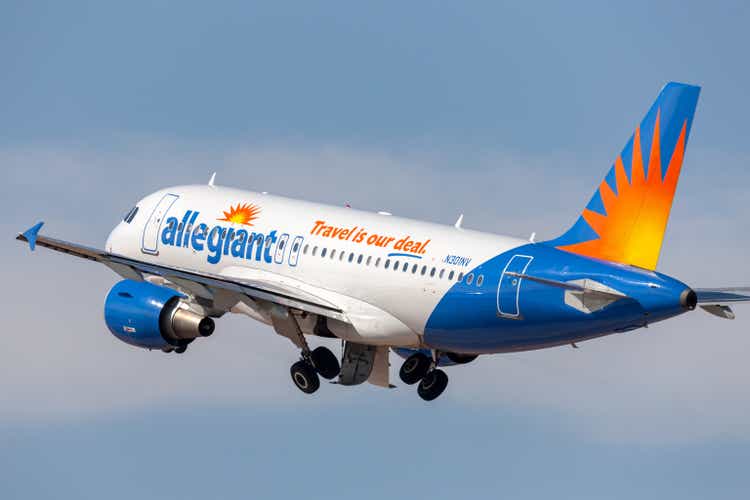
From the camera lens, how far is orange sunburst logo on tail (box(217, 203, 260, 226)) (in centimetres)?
8556

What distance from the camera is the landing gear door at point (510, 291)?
76562 millimetres

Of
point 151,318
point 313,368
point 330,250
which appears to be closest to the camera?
point 330,250

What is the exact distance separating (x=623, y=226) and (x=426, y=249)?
22.1 ft

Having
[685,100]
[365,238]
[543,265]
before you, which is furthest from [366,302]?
[685,100]

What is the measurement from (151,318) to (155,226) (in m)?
5.38

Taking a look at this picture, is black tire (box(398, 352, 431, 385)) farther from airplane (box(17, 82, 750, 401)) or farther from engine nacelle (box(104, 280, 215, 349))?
engine nacelle (box(104, 280, 215, 349))

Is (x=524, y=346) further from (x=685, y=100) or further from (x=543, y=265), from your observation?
(x=685, y=100)

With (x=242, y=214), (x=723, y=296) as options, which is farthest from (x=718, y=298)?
(x=242, y=214)

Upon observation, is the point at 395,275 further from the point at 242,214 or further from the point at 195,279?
the point at 242,214

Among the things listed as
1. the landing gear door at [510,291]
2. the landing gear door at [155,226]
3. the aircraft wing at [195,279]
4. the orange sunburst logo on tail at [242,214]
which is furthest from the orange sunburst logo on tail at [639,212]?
the landing gear door at [155,226]

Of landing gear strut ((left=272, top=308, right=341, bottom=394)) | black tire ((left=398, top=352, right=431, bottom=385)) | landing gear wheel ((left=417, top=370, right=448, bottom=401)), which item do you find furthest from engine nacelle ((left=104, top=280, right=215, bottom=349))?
landing gear wheel ((left=417, top=370, right=448, bottom=401))

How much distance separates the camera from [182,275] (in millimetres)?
80875

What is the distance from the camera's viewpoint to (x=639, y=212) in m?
76.7

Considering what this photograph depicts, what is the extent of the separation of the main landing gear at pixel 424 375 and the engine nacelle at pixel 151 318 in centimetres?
673
